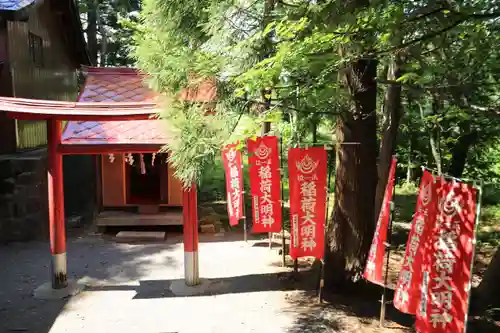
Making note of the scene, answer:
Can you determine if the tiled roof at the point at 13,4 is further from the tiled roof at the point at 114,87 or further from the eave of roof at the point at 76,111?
the eave of roof at the point at 76,111

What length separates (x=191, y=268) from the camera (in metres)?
7.89

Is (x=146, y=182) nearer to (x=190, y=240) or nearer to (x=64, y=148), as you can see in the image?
(x=64, y=148)

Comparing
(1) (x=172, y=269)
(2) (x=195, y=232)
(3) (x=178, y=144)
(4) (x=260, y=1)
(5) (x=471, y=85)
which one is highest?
(4) (x=260, y=1)

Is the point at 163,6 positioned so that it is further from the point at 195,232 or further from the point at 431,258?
the point at 431,258

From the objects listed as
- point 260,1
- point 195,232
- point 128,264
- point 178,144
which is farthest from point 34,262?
point 260,1

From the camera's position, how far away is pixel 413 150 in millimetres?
16812

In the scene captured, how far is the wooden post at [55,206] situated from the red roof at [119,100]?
0.57 meters

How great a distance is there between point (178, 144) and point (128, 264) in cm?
392

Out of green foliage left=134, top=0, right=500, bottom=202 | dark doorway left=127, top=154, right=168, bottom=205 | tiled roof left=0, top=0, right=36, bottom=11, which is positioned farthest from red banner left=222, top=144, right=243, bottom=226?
tiled roof left=0, top=0, right=36, bottom=11

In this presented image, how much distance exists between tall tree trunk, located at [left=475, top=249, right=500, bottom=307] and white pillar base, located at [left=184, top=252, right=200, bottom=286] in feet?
14.9

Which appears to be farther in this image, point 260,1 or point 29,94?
point 29,94

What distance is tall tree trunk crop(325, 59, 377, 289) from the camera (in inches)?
275

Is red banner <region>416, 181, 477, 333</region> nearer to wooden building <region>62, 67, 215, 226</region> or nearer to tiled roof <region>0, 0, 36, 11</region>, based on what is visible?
wooden building <region>62, 67, 215, 226</region>

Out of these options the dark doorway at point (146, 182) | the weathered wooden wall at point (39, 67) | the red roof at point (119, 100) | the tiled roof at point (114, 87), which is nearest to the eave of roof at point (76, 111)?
the red roof at point (119, 100)
